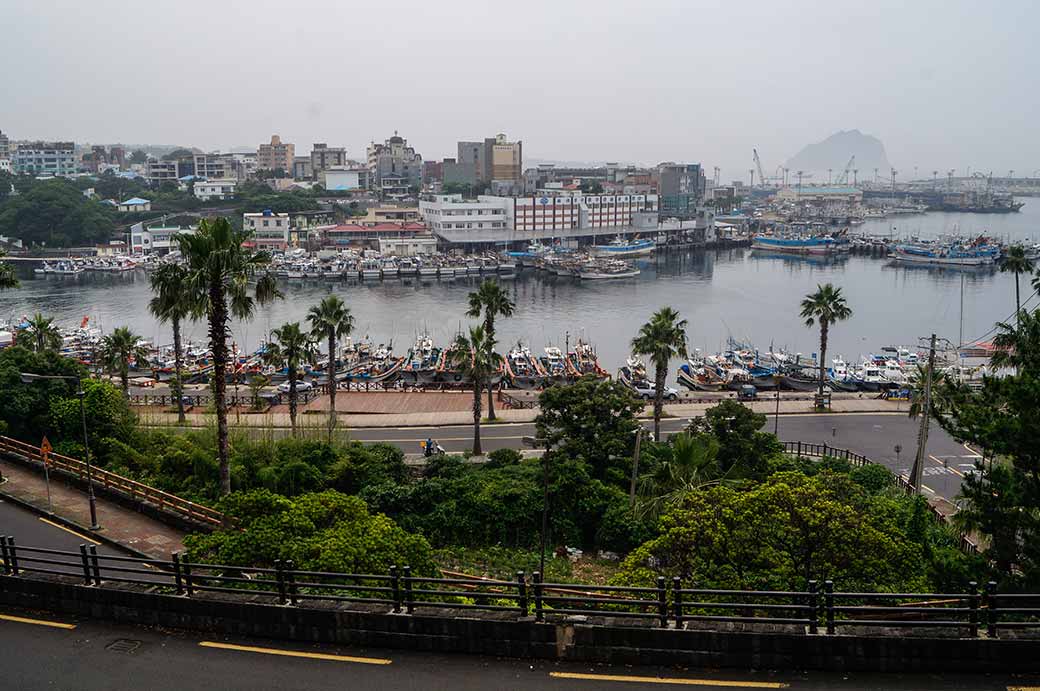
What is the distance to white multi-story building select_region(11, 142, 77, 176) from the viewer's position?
583 feet

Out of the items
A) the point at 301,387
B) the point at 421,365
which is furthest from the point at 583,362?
the point at 301,387

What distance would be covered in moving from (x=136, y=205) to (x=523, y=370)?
332 ft

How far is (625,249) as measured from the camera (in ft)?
434

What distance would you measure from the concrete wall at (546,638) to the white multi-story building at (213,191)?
142 metres

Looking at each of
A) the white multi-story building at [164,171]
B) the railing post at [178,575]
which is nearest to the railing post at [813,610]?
the railing post at [178,575]

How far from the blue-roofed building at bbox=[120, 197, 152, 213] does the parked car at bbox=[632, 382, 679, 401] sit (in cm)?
10825

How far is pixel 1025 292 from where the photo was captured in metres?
102

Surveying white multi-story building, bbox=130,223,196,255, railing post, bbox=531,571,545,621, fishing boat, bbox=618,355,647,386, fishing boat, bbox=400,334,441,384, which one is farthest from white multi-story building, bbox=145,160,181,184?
railing post, bbox=531,571,545,621

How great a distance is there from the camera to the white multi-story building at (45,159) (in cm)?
17774

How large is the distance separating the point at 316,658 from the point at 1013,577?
8.42 metres

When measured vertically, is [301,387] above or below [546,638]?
below

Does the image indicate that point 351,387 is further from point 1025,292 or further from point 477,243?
point 1025,292

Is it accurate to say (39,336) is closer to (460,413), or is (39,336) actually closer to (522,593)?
(460,413)

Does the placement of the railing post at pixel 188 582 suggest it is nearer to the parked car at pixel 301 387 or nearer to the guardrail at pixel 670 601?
the guardrail at pixel 670 601
